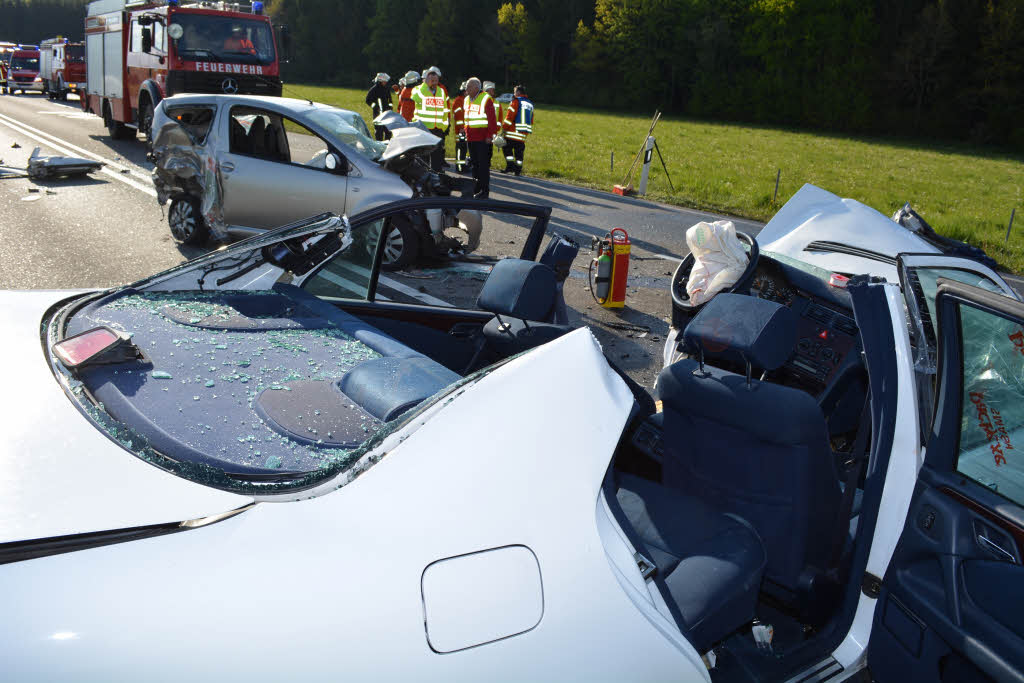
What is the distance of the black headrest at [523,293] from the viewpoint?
262cm

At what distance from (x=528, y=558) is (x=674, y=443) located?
1.06 m

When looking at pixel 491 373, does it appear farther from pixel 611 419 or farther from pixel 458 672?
pixel 458 672

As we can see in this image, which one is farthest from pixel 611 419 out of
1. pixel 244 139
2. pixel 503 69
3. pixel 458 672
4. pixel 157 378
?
pixel 503 69

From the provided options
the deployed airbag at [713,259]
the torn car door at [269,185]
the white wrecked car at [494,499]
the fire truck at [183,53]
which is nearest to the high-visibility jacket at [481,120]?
the fire truck at [183,53]

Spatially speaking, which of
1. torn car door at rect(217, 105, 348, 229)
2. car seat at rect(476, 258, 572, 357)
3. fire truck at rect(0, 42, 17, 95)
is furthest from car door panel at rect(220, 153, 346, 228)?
fire truck at rect(0, 42, 17, 95)

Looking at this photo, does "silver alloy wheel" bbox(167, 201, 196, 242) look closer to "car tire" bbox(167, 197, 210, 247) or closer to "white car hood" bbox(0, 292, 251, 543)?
"car tire" bbox(167, 197, 210, 247)

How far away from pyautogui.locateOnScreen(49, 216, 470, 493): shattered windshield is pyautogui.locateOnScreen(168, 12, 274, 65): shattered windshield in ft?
42.7

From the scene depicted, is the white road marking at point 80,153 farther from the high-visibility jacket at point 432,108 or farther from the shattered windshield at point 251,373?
the shattered windshield at point 251,373

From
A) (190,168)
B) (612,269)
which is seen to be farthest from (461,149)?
(612,269)

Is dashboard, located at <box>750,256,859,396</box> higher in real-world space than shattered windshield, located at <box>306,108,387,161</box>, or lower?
lower

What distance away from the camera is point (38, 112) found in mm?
25234

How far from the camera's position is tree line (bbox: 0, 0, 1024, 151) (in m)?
45.3

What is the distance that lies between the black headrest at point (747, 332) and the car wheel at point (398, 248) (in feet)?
5.85

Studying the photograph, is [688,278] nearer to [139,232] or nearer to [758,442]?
[758,442]
